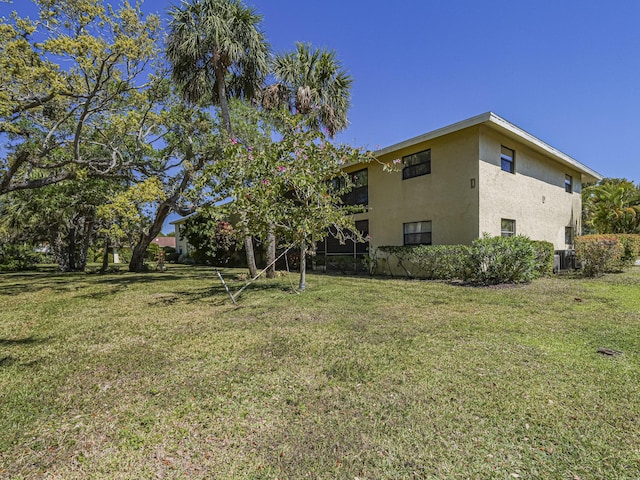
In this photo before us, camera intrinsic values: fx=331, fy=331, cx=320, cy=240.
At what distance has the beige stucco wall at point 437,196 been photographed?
1245 cm

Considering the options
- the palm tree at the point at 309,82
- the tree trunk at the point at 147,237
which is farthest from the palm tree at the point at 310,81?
the tree trunk at the point at 147,237

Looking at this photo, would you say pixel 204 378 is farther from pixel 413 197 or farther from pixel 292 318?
pixel 413 197

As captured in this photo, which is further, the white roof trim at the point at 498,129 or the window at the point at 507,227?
the window at the point at 507,227

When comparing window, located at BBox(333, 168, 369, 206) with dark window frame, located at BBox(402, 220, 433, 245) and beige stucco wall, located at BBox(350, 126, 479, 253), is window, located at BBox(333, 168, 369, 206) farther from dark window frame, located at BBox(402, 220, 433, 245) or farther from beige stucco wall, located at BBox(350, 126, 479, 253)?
dark window frame, located at BBox(402, 220, 433, 245)

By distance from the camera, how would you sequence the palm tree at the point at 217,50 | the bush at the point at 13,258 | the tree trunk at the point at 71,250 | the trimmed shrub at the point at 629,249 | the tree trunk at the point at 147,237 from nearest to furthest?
the palm tree at the point at 217,50 < the trimmed shrub at the point at 629,249 < the tree trunk at the point at 147,237 < the tree trunk at the point at 71,250 < the bush at the point at 13,258

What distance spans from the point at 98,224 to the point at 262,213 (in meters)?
16.5

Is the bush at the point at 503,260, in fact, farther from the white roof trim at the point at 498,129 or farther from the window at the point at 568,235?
the window at the point at 568,235

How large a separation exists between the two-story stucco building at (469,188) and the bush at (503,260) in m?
1.88

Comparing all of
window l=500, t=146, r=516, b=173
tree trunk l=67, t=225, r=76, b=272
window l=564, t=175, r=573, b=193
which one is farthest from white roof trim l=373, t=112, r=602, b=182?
tree trunk l=67, t=225, r=76, b=272

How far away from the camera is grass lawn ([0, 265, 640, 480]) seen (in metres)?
2.34

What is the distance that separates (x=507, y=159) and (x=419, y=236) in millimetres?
4691

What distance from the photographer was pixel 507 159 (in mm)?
13602

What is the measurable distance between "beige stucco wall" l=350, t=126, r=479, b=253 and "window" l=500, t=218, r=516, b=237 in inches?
77.7

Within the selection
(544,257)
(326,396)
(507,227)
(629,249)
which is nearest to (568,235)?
(629,249)
